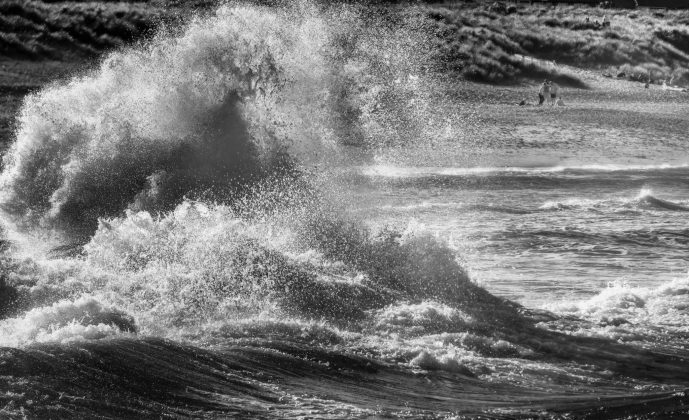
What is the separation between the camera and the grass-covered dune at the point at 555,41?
137ft

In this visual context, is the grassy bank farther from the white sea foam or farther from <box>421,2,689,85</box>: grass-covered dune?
the white sea foam

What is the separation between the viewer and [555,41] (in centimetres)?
4853

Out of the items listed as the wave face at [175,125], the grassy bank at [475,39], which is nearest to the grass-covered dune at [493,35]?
the grassy bank at [475,39]

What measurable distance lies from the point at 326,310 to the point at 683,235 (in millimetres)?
8056

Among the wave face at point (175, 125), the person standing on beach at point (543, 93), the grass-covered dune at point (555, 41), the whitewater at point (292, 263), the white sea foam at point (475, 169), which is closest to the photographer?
the whitewater at point (292, 263)

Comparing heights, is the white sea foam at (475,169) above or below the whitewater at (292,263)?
below

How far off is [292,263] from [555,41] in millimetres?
38120

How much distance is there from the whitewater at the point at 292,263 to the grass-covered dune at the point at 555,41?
63.7 ft

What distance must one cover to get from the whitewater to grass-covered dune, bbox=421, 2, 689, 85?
63.7 feet

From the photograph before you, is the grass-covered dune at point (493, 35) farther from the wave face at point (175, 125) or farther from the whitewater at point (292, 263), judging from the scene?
the wave face at point (175, 125)

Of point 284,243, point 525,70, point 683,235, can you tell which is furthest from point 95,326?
point 525,70

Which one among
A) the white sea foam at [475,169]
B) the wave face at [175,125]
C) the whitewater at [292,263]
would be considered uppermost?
the wave face at [175,125]

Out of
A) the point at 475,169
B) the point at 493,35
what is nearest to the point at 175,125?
the point at 475,169

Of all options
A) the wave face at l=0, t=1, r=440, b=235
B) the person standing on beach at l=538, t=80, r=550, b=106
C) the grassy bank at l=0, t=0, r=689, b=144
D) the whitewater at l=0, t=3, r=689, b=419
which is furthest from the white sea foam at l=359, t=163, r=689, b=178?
the person standing on beach at l=538, t=80, r=550, b=106
